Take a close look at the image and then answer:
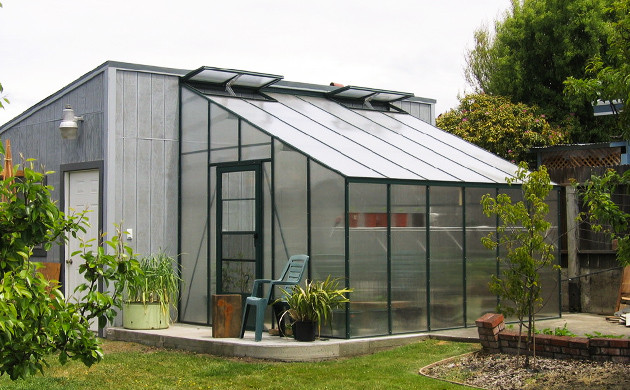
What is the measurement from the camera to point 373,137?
12.1 m

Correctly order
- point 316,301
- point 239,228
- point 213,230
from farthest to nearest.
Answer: point 213,230 → point 239,228 → point 316,301

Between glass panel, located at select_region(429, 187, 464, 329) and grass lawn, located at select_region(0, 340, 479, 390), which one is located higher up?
glass panel, located at select_region(429, 187, 464, 329)

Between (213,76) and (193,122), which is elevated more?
(213,76)

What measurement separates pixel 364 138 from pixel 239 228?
2335mm

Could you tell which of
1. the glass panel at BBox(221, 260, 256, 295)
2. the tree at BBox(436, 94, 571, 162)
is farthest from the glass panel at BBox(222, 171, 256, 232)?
the tree at BBox(436, 94, 571, 162)

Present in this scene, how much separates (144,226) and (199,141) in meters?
1.40

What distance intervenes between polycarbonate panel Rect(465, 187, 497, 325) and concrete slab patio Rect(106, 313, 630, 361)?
444 millimetres

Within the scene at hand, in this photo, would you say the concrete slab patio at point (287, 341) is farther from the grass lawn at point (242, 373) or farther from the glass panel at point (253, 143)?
the glass panel at point (253, 143)

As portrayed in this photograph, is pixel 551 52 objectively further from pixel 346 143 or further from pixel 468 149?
pixel 346 143

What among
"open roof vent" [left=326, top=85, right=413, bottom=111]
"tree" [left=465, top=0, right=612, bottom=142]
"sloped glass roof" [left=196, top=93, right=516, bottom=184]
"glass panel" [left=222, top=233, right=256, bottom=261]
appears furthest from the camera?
"tree" [left=465, top=0, right=612, bottom=142]

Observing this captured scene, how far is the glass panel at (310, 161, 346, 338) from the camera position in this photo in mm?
9570

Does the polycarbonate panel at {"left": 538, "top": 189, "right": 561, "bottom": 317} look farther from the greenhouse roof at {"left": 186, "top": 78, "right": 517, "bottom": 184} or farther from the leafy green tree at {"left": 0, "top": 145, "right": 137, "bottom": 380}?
the leafy green tree at {"left": 0, "top": 145, "right": 137, "bottom": 380}

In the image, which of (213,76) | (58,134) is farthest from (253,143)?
(58,134)

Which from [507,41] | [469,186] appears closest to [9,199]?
[469,186]
